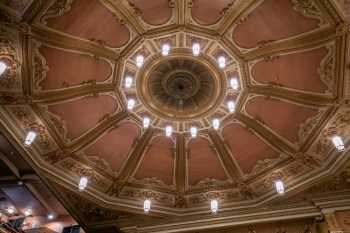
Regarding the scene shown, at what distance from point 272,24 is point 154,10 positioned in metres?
3.03

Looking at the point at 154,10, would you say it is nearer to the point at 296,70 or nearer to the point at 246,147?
the point at 296,70

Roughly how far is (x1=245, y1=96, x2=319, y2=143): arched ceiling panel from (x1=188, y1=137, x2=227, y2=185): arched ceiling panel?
1877 mm

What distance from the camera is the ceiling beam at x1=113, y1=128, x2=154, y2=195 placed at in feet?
32.6

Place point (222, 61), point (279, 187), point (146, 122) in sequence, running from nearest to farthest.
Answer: point (222, 61)
point (279, 187)
point (146, 122)

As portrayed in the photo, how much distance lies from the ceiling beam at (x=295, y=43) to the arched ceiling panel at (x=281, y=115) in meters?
1.44

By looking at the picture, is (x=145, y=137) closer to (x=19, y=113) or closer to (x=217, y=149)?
(x=217, y=149)

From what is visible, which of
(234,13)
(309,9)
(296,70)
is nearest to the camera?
(309,9)

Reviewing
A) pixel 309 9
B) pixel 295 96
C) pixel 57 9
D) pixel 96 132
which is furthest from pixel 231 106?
pixel 57 9

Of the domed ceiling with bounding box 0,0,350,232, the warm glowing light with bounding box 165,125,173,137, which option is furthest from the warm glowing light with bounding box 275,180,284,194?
the warm glowing light with bounding box 165,125,173,137

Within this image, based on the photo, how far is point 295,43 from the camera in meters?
7.81

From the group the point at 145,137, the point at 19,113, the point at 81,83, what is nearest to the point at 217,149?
the point at 145,137

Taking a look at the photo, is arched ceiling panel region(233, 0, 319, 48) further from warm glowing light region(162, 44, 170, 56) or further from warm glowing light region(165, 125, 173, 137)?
warm glowing light region(165, 125, 173, 137)

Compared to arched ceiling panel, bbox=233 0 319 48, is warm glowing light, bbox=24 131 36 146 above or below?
below

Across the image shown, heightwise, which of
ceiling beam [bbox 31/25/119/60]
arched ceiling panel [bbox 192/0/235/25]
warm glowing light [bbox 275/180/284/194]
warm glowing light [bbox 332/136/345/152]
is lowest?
warm glowing light [bbox 275/180/284/194]
